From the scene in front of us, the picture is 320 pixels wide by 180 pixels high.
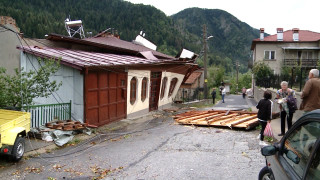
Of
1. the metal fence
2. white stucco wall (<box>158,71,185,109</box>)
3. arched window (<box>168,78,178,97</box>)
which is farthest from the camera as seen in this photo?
arched window (<box>168,78,178,97</box>)

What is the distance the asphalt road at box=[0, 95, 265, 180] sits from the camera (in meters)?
6.54

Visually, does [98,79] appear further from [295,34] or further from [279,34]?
[295,34]

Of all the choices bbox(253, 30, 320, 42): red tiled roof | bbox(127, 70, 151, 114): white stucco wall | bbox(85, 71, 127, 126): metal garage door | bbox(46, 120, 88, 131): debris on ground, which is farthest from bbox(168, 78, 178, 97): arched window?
bbox(253, 30, 320, 42): red tiled roof

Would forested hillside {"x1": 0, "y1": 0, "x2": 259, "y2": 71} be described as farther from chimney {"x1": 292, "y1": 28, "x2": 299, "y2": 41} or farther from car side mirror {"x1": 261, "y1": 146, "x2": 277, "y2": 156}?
car side mirror {"x1": 261, "y1": 146, "x2": 277, "y2": 156}

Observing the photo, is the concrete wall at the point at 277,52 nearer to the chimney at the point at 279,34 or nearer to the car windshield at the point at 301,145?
the chimney at the point at 279,34

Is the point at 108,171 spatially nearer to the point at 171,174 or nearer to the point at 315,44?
the point at 171,174

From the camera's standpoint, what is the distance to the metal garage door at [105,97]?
12.5m

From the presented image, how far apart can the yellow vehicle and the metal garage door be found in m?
4.14

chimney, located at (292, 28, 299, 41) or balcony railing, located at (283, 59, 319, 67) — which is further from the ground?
chimney, located at (292, 28, 299, 41)

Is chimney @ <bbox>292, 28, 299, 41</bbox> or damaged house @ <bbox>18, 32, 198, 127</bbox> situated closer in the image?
damaged house @ <bbox>18, 32, 198, 127</bbox>

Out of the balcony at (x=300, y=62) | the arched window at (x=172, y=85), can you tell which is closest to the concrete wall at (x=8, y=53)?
the arched window at (x=172, y=85)

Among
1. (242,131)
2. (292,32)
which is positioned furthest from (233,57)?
(242,131)

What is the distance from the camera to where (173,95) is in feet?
86.5

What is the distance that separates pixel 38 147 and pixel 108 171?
311 cm
